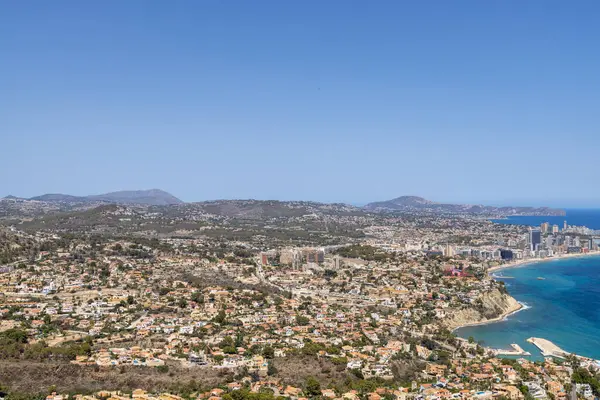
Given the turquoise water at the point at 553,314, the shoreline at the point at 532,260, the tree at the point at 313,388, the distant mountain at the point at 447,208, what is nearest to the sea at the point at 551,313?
the turquoise water at the point at 553,314

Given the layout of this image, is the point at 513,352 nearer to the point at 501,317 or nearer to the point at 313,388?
the point at 501,317

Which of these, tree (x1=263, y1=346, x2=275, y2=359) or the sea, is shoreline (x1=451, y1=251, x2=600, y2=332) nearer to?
the sea

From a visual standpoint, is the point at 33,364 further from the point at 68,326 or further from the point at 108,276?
the point at 108,276

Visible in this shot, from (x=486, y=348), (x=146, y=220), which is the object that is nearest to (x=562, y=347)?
(x=486, y=348)

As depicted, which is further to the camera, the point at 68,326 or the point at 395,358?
the point at 68,326

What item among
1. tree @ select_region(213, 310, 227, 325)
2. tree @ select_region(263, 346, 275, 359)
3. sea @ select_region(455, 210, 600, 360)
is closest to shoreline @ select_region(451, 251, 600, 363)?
sea @ select_region(455, 210, 600, 360)

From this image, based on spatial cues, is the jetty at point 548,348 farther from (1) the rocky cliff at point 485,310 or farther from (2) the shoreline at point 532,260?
(2) the shoreline at point 532,260
